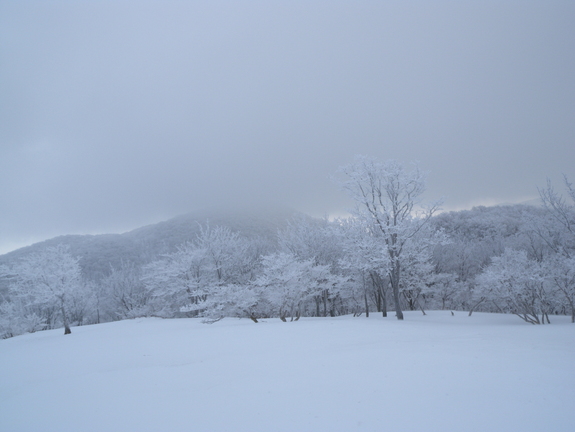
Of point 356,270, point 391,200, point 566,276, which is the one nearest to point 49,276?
point 356,270

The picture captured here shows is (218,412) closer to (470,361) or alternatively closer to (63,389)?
(63,389)

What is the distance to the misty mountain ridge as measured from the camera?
219 ft

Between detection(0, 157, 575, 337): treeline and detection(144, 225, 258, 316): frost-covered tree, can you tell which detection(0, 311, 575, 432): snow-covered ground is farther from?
detection(144, 225, 258, 316): frost-covered tree

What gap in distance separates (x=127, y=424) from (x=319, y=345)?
5208 mm

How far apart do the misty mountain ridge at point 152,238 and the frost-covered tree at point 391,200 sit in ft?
145

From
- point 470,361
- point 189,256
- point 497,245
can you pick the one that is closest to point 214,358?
point 470,361

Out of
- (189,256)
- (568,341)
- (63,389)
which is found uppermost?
(189,256)

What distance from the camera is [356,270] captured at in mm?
22672

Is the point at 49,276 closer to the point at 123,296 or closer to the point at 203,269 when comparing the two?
the point at 203,269

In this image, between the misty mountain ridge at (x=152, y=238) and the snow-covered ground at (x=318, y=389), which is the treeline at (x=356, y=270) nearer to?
the snow-covered ground at (x=318, y=389)

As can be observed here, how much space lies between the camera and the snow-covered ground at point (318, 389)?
3594 millimetres

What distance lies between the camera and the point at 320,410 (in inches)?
153

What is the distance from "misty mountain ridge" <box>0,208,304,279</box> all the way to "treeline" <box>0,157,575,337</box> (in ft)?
85.6

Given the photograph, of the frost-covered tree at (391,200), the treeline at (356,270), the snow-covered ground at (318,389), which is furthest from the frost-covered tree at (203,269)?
the snow-covered ground at (318,389)
